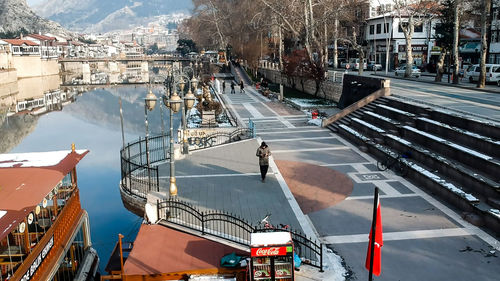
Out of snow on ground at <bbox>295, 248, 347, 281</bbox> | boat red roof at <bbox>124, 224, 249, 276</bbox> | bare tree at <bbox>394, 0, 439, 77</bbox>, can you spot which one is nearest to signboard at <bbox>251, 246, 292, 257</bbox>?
snow on ground at <bbox>295, 248, 347, 281</bbox>

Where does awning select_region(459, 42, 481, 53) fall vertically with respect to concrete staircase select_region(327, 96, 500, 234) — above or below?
above

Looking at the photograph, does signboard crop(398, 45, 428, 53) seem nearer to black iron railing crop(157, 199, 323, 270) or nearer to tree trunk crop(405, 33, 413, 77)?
tree trunk crop(405, 33, 413, 77)

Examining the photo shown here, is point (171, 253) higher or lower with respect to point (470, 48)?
lower

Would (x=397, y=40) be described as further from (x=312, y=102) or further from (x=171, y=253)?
(x=171, y=253)

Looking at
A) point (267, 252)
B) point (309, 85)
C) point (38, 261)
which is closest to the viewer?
point (267, 252)

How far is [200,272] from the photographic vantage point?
10.5 metres

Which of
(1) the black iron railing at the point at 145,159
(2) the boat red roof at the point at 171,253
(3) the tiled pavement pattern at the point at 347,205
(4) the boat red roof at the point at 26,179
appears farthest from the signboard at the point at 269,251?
(1) the black iron railing at the point at 145,159

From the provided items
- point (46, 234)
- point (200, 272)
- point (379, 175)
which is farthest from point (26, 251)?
point (379, 175)

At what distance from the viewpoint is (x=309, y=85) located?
50625mm

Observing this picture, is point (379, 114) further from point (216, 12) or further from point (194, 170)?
point (216, 12)

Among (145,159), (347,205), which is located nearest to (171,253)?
(347,205)

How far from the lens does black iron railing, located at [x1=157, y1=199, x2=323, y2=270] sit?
1127 centimetres

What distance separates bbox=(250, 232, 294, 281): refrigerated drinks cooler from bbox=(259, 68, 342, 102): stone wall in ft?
105

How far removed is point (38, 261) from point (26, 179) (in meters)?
2.16
